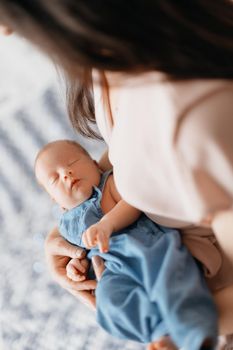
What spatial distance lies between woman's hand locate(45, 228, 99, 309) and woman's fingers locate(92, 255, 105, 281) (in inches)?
1.6

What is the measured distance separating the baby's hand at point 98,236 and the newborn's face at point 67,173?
0.12m

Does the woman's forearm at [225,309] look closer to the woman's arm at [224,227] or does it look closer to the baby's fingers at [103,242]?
the woman's arm at [224,227]

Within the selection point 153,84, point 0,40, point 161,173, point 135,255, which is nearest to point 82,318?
point 135,255

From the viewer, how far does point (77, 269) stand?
1.05 metres

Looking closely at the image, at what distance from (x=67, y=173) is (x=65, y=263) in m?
0.17

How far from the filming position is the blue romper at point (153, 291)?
0.84 meters

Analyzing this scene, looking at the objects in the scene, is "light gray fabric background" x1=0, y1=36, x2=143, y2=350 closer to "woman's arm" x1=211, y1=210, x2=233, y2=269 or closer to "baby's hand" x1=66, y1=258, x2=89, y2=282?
"baby's hand" x1=66, y1=258, x2=89, y2=282

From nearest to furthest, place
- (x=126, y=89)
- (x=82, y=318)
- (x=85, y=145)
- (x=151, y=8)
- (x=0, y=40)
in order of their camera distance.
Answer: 1. (x=151, y=8)
2. (x=126, y=89)
3. (x=82, y=318)
4. (x=85, y=145)
5. (x=0, y=40)

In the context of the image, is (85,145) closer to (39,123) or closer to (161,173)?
(39,123)

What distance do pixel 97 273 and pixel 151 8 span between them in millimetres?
512

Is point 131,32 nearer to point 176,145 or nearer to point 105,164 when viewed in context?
point 176,145

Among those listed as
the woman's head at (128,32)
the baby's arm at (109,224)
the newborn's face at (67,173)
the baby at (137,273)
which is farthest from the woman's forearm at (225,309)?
the woman's head at (128,32)

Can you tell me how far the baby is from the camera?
0.85 meters

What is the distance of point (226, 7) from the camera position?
27.5 inches
